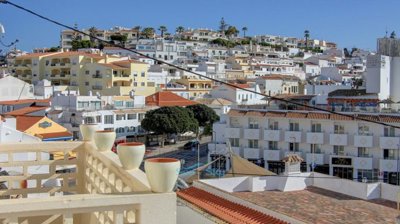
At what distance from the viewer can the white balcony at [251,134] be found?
38.4 metres

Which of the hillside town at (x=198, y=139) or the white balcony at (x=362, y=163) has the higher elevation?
the hillside town at (x=198, y=139)

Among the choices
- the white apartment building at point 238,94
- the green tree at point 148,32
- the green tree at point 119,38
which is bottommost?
the white apartment building at point 238,94

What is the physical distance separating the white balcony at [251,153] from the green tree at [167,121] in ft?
34.3

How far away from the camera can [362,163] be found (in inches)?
1359

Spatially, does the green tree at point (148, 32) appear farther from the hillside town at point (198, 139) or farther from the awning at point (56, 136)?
the awning at point (56, 136)

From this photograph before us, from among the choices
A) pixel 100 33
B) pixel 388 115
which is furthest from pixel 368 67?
pixel 100 33

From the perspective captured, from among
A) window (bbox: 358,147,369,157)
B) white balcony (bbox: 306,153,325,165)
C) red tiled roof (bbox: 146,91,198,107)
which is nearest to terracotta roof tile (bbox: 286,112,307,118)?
white balcony (bbox: 306,153,325,165)

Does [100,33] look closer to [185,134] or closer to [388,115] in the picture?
[185,134]

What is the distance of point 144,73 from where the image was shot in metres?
63.5

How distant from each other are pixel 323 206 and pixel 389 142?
19.5m

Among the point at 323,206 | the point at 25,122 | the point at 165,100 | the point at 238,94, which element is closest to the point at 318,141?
the point at 25,122

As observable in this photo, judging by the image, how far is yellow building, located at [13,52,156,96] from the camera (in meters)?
60.2

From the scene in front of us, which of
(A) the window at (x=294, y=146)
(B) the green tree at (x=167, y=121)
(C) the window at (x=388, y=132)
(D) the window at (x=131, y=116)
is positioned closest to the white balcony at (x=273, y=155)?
(A) the window at (x=294, y=146)

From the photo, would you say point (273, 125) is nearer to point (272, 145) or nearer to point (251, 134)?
point (272, 145)
